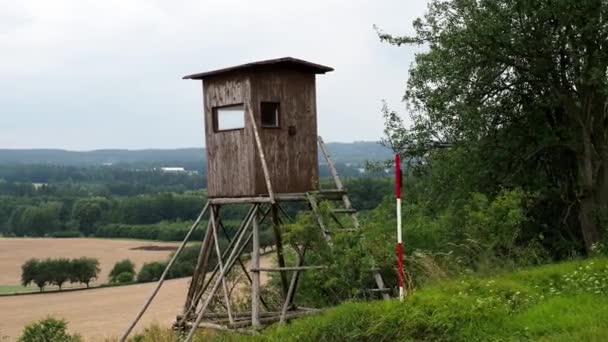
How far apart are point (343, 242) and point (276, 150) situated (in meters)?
3.27

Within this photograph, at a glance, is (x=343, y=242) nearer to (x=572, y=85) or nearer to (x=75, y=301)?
(x=572, y=85)

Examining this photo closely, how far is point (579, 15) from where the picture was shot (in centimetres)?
1614

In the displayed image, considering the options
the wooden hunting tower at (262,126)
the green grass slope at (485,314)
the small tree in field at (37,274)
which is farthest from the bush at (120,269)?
the green grass slope at (485,314)

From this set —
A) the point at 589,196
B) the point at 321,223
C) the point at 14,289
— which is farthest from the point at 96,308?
the point at 589,196

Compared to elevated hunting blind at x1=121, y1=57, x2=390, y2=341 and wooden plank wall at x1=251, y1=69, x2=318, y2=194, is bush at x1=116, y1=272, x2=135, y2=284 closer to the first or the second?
elevated hunting blind at x1=121, y1=57, x2=390, y2=341

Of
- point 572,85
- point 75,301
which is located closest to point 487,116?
point 572,85

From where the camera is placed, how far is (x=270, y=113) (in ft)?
56.8

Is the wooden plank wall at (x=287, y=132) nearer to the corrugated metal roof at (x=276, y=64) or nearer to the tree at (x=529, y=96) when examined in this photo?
the corrugated metal roof at (x=276, y=64)

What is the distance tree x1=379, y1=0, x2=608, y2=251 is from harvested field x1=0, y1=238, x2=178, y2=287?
67.8 m

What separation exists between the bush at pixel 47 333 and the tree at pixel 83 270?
58.7 meters

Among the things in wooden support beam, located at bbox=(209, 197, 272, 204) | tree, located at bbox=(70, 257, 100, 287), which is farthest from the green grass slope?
tree, located at bbox=(70, 257, 100, 287)

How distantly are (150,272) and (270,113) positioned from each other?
64.1m

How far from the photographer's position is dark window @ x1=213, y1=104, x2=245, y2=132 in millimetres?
17156

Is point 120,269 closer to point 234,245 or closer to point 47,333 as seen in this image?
point 47,333
